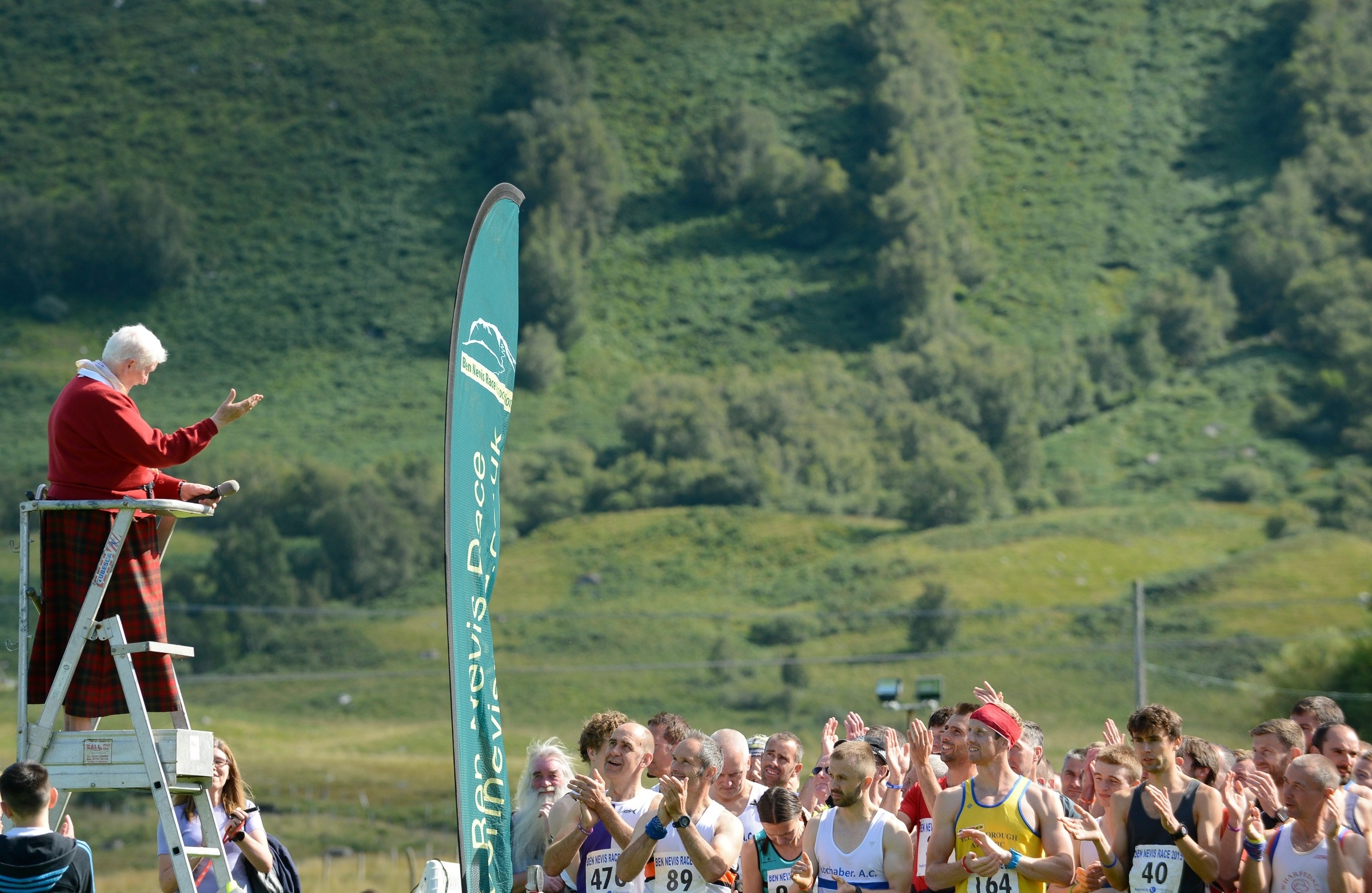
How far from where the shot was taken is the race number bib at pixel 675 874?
7500mm

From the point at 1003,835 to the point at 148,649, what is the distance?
359 cm

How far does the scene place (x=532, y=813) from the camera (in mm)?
8023

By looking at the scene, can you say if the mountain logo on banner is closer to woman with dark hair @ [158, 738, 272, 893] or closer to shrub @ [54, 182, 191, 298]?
woman with dark hair @ [158, 738, 272, 893]

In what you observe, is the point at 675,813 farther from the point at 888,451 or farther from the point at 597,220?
the point at 597,220

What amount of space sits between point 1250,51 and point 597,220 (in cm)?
5925

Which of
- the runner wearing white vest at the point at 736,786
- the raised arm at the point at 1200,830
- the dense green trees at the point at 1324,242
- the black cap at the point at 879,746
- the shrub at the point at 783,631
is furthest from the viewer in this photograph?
the dense green trees at the point at 1324,242

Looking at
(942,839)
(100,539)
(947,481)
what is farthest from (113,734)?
(947,481)

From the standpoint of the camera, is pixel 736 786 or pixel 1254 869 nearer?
pixel 1254 869

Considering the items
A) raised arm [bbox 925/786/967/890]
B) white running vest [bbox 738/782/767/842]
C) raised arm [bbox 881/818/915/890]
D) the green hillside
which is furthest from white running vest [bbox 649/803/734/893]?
the green hillside

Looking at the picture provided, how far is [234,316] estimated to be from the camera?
447 feet

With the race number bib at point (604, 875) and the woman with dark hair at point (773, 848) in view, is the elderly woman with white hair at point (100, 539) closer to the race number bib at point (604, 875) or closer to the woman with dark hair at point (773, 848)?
the race number bib at point (604, 875)

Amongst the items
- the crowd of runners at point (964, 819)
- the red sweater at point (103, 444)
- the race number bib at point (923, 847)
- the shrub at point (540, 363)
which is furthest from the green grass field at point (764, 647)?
the red sweater at point (103, 444)

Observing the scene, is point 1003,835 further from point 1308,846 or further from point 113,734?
point 113,734

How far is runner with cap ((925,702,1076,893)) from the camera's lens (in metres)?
7.09
